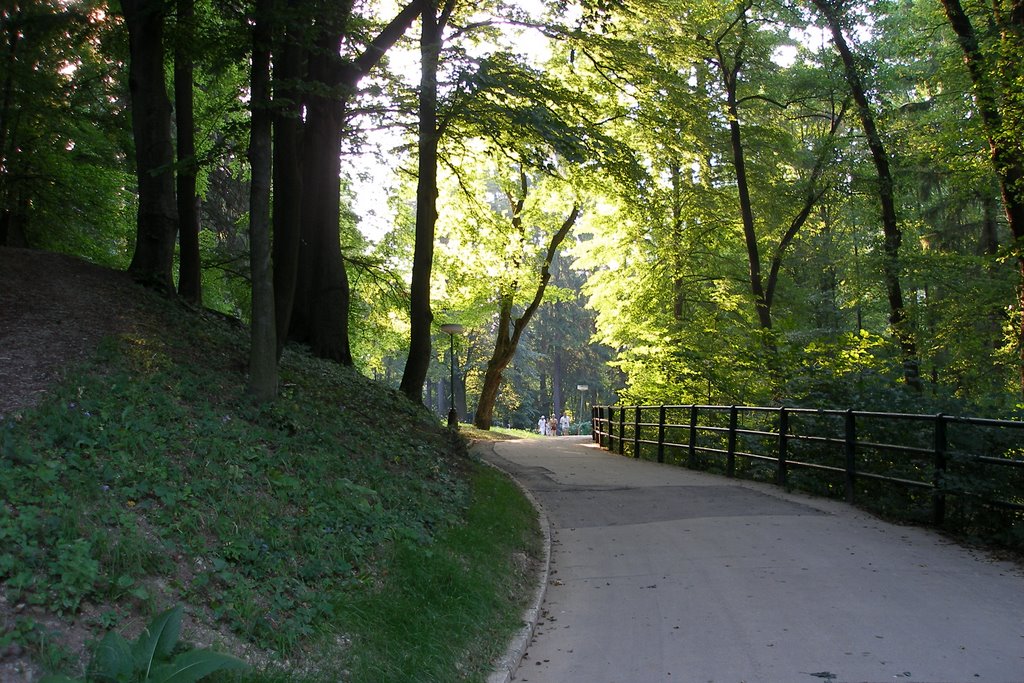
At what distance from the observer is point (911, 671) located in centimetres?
474

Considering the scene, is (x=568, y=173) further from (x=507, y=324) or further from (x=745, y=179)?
(x=507, y=324)

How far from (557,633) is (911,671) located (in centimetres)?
243

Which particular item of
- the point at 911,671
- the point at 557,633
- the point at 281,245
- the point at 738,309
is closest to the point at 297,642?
the point at 557,633

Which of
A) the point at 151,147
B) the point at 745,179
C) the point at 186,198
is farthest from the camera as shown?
the point at 745,179

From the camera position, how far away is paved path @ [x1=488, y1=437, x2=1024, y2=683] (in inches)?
197

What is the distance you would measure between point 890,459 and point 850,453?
48 cm

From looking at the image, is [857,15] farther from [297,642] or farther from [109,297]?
[297,642]

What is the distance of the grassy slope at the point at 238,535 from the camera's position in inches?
159

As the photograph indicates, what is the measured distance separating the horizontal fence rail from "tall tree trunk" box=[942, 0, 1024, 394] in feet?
15.1

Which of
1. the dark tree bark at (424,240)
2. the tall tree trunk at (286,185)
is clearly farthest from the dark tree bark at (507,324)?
the tall tree trunk at (286,185)

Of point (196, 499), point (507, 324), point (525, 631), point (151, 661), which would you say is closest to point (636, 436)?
point (507, 324)

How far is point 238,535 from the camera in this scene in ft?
16.9

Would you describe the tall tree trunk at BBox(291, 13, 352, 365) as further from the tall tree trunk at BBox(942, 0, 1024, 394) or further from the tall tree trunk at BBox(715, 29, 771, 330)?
the tall tree trunk at BBox(715, 29, 771, 330)

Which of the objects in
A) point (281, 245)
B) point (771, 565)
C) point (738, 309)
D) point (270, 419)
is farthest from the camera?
point (738, 309)
